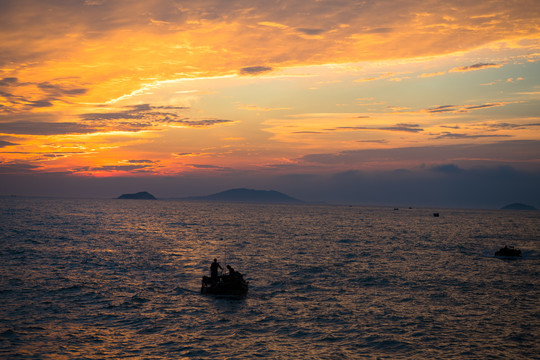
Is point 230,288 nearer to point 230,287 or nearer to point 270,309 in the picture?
point 230,287

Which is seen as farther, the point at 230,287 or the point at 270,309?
the point at 230,287

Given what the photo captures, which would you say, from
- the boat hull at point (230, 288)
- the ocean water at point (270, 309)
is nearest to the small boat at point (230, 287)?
the boat hull at point (230, 288)

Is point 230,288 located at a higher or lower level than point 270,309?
higher

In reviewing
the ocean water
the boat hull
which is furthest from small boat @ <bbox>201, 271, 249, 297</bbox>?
the ocean water

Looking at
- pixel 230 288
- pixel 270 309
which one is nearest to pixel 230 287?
pixel 230 288

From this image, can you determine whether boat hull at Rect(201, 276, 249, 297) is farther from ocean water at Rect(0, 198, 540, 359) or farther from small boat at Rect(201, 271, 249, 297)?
ocean water at Rect(0, 198, 540, 359)

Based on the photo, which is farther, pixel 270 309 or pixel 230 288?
pixel 230 288

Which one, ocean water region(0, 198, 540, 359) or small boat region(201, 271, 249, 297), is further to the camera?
small boat region(201, 271, 249, 297)

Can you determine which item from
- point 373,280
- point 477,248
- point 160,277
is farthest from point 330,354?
point 477,248

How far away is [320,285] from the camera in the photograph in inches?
1710

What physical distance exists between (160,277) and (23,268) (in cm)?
1623

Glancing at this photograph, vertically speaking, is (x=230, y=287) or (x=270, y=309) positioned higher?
(x=230, y=287)

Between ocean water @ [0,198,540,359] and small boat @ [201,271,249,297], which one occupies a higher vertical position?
small boat @ [201,271,249,297]

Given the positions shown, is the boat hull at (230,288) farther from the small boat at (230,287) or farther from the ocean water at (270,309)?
the ocean water at (270,309)
